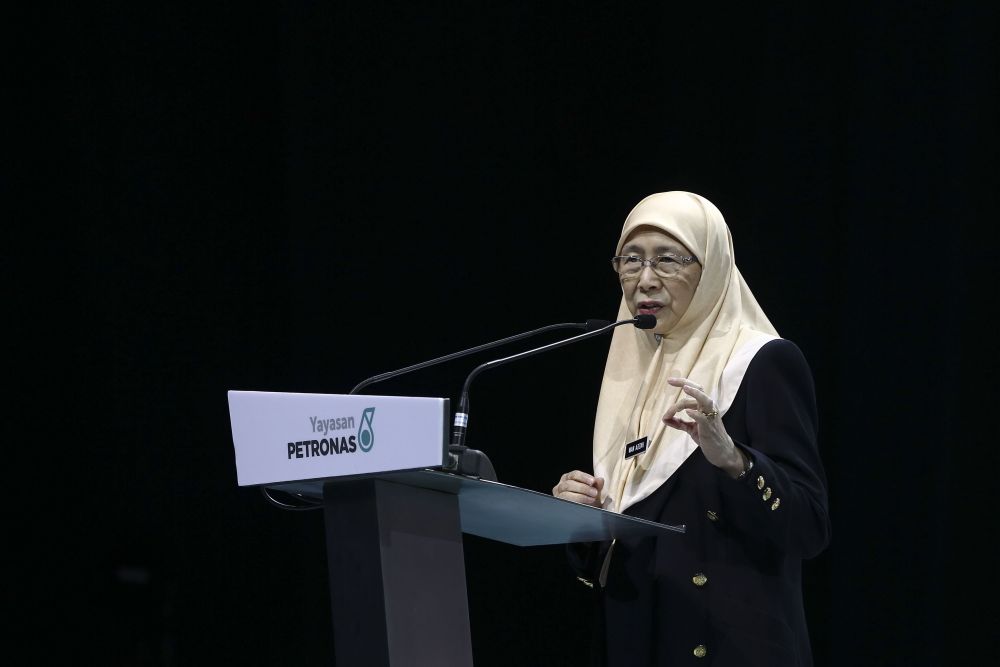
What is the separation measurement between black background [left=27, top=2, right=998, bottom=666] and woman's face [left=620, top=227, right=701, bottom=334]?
115cm

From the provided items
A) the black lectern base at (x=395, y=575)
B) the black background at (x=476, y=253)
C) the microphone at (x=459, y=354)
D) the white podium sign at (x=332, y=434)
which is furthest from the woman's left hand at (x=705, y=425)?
the black background at (x=476, y=253)

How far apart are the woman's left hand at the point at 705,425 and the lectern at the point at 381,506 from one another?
17 centimetres

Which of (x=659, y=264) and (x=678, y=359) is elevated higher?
(x=659, y=264)

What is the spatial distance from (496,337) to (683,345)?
1.60 metres

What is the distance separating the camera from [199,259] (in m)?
3.55

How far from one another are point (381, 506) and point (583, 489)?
645 mm

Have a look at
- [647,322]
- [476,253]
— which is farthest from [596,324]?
[476,253]

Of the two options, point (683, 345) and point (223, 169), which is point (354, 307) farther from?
point (683, 345)

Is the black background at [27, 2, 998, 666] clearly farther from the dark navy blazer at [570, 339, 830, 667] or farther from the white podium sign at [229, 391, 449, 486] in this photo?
the white podium sign at [229, 391, 449, 486]

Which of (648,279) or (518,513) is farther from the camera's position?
(648,279)

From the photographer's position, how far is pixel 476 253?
3764 mm

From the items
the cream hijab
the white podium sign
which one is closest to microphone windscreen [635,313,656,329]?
the cream hijab

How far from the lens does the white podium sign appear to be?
1.31 meters

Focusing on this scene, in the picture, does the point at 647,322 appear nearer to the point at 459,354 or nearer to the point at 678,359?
the point at 678,359
